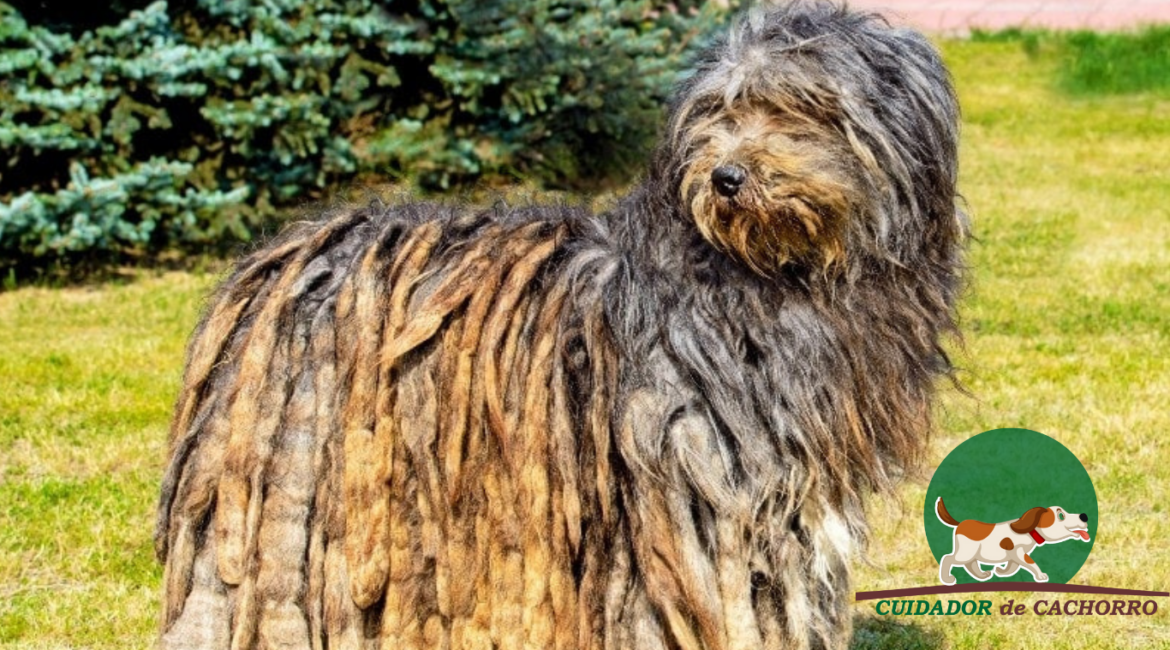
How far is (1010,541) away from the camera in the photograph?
472cm

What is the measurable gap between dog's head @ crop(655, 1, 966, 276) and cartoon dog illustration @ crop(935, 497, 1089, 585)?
1554 millimetres

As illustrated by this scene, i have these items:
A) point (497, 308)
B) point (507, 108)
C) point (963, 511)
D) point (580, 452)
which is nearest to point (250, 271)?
point (497, 308)

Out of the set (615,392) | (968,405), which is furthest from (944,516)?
(968,405)

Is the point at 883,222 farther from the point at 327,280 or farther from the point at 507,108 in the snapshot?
the point at 507,108

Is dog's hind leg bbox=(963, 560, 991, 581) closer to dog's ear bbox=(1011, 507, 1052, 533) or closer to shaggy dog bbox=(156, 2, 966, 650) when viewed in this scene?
dog's ear bbox=(1011, 507, 1052, 533)

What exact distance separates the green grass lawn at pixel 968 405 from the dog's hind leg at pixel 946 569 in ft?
0.51

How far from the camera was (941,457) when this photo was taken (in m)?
6.58

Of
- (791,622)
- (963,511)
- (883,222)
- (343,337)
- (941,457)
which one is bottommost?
(941,457)

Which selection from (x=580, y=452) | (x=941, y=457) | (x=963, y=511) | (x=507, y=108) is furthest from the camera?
(x=507, y=108)

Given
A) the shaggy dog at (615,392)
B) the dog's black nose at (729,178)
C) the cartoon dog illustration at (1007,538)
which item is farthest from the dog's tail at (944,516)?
the dog's black nose at (729,178)

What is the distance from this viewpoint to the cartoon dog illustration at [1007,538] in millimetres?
4723

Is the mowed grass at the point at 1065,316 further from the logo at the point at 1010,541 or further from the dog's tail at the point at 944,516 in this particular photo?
the dog's tail at the point at 944,516

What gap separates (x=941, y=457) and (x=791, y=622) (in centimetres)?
325

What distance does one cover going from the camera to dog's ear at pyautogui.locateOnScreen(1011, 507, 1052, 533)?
15.4 feet
